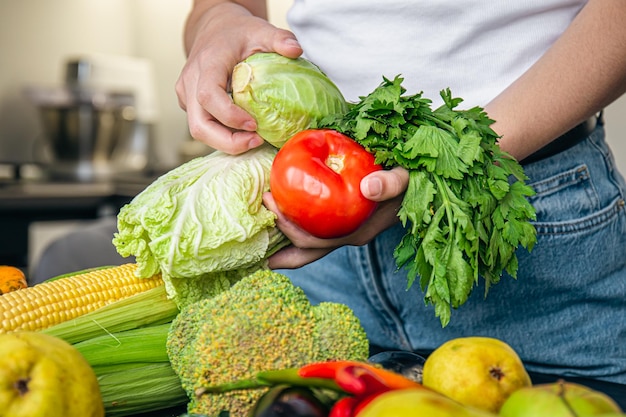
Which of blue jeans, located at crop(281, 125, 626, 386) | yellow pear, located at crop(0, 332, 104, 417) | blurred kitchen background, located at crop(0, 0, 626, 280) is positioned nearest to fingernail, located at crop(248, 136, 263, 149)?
blue jeans, located at crop(281, 125, 626, 386)

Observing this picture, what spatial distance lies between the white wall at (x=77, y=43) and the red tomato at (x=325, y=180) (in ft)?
10.6

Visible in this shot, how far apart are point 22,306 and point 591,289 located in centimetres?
98

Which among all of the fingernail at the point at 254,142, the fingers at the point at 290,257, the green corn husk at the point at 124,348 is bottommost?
the green corn husk at the point at 124,348

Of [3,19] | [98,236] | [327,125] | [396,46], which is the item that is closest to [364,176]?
[327,125]

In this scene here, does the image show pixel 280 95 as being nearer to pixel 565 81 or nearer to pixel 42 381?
pixel 565 81

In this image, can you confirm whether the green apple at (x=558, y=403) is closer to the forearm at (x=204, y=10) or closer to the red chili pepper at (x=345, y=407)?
the red chili pepper at (x=345, y=407)

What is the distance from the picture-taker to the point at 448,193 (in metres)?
0.97

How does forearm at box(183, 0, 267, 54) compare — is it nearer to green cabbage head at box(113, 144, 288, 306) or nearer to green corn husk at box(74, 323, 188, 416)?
green cabbage head at box(113, 144, 288, 306)

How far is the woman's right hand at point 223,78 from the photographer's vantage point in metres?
1.13

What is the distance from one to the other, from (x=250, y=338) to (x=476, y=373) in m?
0.26

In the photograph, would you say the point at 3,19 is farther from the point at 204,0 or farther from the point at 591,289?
the point at 591,289

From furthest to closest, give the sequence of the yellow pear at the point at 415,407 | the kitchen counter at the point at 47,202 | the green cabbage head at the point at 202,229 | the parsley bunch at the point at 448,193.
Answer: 1. the kitchen counter at the point at 47,202
2. the green cabbage head at the point at 202,229
3. the parsley bunch at the point at 448,193
4. the yellow pear at the point at 415,407

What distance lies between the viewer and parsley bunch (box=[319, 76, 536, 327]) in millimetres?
960

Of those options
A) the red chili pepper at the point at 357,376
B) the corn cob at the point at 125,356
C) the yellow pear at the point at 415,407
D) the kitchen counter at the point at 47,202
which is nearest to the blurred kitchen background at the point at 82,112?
the kitchen counter at the point at 47,202
